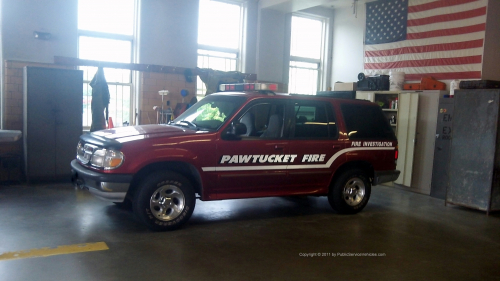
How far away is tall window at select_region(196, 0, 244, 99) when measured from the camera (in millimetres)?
10891

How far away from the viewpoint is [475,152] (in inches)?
292

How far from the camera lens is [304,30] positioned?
42.2ft

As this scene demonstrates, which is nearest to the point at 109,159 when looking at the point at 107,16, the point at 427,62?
the point at 107,16

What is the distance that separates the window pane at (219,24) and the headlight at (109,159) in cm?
636

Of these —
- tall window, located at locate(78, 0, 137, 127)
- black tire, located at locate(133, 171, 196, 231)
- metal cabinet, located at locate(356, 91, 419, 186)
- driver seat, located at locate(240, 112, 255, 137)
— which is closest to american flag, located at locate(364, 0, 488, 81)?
metal cabinet, located at locate(356, 91, 419, 186)

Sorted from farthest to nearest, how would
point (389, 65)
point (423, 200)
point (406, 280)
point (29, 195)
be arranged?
point (389, 65) → point (423, 200) → point (29, 195) → point (406, 280)

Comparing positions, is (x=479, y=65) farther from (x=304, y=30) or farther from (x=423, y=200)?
(x=304, y=30)

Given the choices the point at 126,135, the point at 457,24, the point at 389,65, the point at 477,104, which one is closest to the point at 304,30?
the point at 389,65

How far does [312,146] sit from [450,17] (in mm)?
5733

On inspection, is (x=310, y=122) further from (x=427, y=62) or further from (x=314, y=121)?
(x=427, y=62)

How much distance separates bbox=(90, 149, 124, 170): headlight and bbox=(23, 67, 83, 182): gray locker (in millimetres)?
3390

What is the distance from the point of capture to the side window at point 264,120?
5.99 metres

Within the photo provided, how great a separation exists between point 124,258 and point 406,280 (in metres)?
2.87

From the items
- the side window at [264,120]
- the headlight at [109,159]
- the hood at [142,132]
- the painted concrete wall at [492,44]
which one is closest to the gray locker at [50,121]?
the hood at [142,132]
